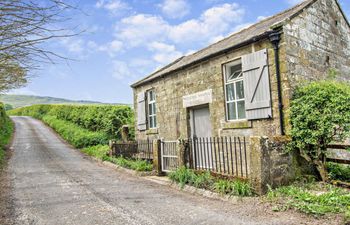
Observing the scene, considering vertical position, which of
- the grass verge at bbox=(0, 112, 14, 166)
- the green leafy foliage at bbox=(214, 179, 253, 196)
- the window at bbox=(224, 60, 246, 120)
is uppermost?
the window at bbox=(224, 60, 246, 120)

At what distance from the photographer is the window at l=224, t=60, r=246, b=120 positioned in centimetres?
872

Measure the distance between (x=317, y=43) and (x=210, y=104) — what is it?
394 centimetres

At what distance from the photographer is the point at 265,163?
623 cm

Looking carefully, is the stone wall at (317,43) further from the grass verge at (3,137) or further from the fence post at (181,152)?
the grass verge at (3,137)

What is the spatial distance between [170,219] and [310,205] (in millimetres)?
2597

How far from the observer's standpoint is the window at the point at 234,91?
28.6 ft

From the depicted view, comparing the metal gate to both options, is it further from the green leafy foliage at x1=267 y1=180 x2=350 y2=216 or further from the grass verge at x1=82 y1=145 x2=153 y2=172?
the green leafy foliage at x1=267 y1=180 x2=350 y2=216

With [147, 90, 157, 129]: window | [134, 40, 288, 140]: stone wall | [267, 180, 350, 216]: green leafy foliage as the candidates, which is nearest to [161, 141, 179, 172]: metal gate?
[134, 40, 288, 140]: stone wall

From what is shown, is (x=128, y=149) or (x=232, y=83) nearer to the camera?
(x=232, y=83)

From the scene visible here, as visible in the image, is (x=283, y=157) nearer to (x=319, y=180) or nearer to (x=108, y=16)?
(x=319, y=180)

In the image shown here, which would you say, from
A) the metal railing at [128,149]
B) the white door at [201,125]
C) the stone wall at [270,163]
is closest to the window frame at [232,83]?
the white door at [201,125]

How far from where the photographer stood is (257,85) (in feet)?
26.0

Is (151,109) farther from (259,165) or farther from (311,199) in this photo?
(311,199)

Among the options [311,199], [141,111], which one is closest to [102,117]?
[141,111]
